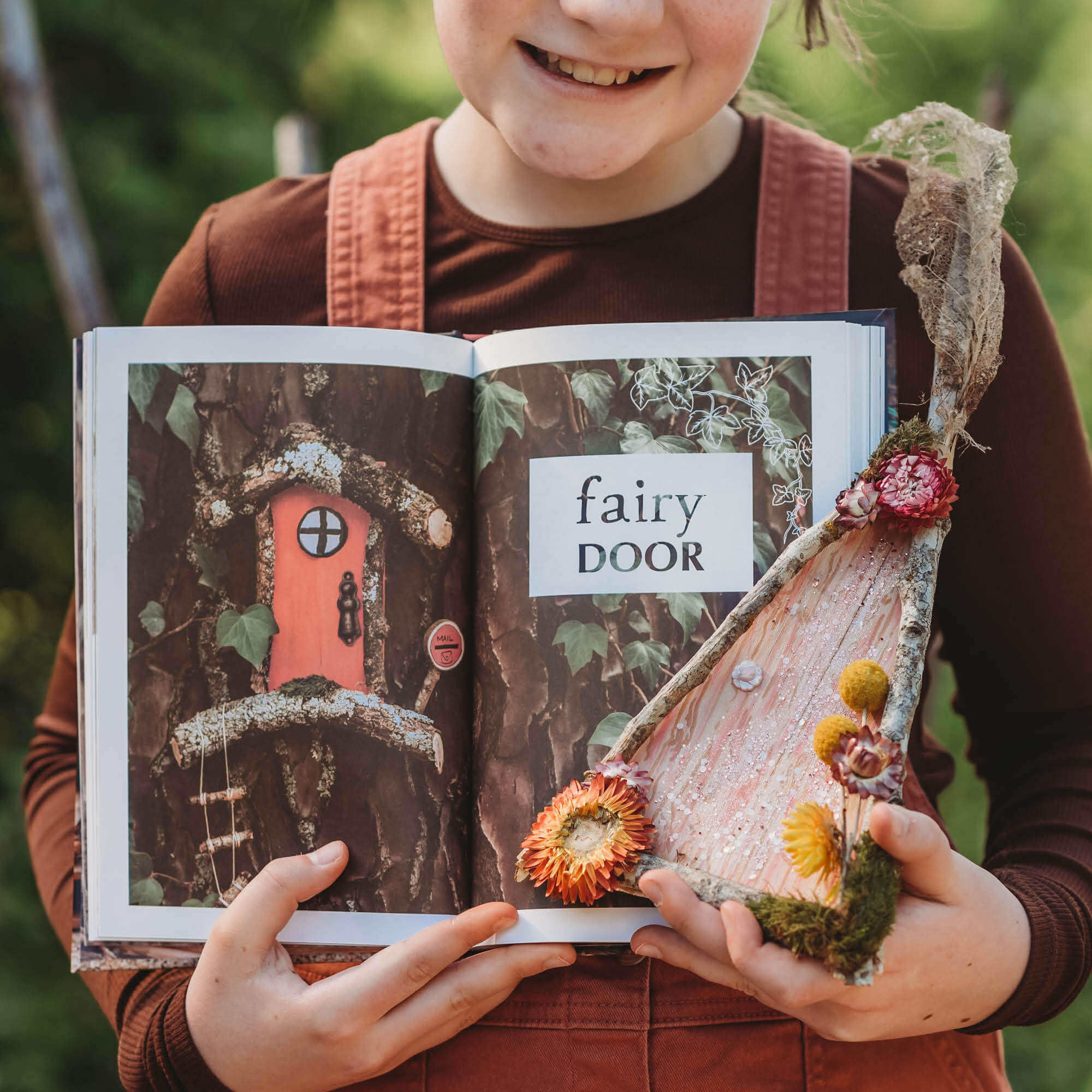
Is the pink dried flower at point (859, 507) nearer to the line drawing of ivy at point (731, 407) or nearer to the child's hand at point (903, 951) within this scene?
the line drawing of ivy at point (731, 407)

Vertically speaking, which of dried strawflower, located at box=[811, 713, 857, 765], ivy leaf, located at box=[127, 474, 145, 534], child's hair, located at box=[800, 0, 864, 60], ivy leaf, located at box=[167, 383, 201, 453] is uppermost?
child's hair, located at box=[800, 0, 864, 60]

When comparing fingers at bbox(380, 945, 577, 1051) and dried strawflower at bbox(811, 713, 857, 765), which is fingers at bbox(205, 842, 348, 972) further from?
dried strawflower at bbox(811, 713, 857, 765)

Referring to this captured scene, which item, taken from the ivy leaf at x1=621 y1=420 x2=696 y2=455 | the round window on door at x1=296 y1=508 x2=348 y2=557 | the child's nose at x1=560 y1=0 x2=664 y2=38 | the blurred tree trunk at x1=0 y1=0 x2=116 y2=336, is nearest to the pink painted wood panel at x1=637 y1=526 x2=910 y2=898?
the ivy leaf at x1=621 y1=420 x2=696 y2=455

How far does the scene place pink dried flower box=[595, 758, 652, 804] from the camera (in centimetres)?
62

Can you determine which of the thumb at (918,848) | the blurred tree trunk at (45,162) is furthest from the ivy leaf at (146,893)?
the blurred tree trunk at (45,162)

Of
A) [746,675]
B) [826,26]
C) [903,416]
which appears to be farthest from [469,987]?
[826,26]

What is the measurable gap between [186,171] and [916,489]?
65.5 inches

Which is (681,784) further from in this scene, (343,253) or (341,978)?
(343,253)

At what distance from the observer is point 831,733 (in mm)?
570

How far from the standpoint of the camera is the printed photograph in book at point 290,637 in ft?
2.19

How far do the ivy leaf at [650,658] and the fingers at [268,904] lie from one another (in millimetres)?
209

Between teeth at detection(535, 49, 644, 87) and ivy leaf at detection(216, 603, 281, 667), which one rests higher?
teeth at detection(535, 49, 644, 87)

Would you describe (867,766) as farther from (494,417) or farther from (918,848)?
(494,417)

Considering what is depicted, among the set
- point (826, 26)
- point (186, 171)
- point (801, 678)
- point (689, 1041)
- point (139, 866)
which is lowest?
point (689, 1041)
